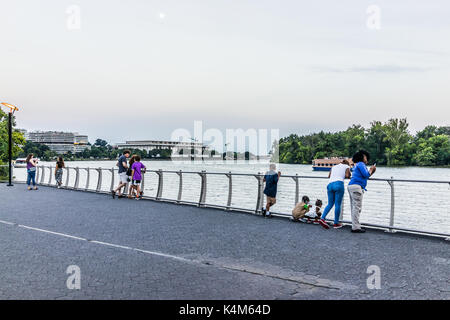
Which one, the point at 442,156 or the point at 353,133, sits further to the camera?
the point at 353,133

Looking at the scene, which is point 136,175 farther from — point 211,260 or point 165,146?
point 165,146

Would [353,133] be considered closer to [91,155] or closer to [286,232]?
[91,155]

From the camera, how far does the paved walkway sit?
5.16 meters

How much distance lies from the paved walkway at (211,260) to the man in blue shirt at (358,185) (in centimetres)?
31

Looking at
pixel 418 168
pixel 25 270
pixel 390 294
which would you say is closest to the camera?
pixel 390 294

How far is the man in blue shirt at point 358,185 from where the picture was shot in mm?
9656

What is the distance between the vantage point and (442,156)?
4053 inches

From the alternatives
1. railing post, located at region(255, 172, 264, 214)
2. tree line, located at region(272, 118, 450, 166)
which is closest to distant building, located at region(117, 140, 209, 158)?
tree line, located at region(272, 118, 450, 166)

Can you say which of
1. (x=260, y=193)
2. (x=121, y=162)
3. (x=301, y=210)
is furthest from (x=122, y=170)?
(x=301, y=210)

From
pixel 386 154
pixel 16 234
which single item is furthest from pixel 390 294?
pixel 386 154

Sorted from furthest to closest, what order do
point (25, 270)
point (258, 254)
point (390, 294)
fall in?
point (258, 254)
point (25, 270)
point (390, 294)

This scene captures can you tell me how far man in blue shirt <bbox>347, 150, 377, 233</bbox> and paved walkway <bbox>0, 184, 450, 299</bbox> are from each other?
0.31 meters

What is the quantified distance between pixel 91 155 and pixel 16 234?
433 feet

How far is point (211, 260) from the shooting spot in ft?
22.3
